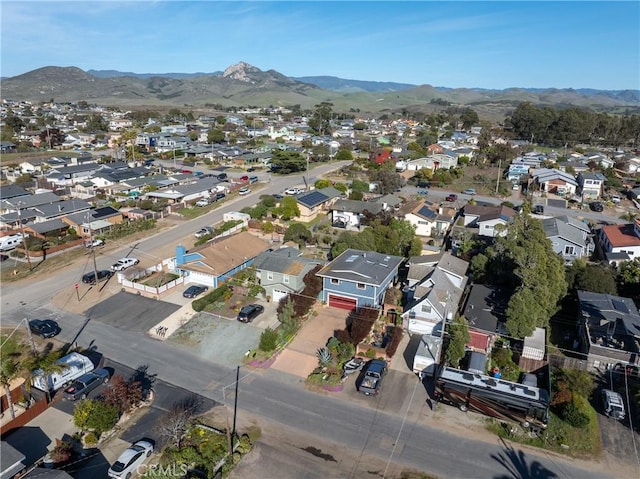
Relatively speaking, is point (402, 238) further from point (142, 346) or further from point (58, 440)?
point (58, 440)

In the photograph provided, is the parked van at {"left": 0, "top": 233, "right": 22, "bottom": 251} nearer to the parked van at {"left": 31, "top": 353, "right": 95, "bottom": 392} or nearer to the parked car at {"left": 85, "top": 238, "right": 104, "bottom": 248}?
the parked car at {"left": 85, "top": 238, "right": 104, "bottom": 248}

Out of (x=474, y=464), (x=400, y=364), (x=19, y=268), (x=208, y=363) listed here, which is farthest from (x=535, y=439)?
(x=19, y=268)

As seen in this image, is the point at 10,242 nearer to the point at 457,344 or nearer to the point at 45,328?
the point at 45,328

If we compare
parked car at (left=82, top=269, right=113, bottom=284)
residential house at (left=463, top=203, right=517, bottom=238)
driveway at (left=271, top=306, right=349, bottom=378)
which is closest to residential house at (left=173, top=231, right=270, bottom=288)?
parked car at (left=82, top=269, right=113, bottom=284)

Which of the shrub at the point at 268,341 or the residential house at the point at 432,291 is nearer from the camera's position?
the shrub at the point at 268,341

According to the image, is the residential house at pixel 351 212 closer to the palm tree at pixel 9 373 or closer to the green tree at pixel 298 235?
the green tree at pixel 298 235

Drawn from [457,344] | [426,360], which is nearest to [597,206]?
[457,344]

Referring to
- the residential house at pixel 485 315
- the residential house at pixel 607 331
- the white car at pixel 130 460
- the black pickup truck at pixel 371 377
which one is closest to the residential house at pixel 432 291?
the residential house at pixel 485 315
